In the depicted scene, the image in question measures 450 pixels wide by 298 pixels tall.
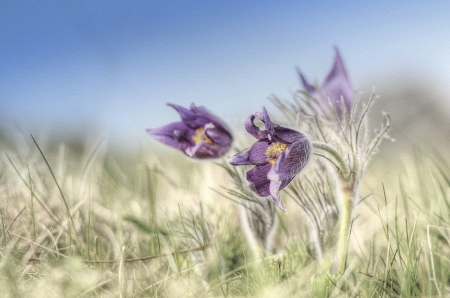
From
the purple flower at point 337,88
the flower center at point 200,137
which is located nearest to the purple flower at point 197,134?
the flower center at point 200,137

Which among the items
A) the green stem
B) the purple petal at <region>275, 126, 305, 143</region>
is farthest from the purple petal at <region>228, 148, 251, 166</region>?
the green stem

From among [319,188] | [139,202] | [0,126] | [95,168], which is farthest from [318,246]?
[0,126]

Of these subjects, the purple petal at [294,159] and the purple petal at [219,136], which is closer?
the purple petal at [294,159]

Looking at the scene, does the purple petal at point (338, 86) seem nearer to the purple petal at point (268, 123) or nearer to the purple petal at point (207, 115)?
the purple petal at point (207, 115)

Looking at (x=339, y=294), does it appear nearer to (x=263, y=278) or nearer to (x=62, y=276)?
(x=263, y=278)

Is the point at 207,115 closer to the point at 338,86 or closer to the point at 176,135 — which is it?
the point at 176,135

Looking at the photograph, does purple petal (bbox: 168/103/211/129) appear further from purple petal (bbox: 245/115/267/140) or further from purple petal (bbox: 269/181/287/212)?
purple petal (bbox: 269/181/287/212)
